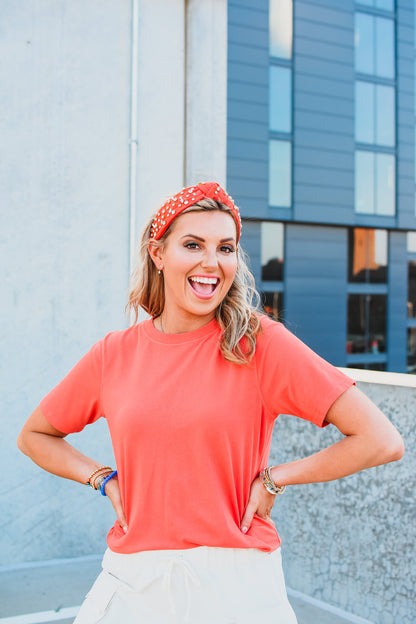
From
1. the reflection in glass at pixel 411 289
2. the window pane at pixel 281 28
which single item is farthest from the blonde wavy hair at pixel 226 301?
the reflection in glass at pixel 411 289

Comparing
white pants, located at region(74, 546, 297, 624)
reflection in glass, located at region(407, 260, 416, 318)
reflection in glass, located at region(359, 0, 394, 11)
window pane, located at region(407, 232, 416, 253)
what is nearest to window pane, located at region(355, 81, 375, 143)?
reflection in glass, located at region(359, 0, 394, 11)

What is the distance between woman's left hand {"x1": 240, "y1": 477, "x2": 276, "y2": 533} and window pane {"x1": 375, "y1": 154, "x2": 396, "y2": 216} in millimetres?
15198

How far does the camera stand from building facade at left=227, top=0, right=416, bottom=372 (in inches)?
530

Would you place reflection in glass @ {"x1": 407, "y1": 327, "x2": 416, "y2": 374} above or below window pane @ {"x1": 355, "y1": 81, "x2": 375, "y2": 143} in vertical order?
below

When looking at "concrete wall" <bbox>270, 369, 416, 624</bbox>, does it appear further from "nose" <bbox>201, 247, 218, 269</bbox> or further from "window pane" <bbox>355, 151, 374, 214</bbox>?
"window pane" <bbox>355, 151, 374, 214</bbox>

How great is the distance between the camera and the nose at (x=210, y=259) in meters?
1.20

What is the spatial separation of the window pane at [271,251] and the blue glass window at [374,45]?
4.94 meters

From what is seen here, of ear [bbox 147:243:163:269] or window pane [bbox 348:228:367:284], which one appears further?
window pane [bbox 348:228:367:284]

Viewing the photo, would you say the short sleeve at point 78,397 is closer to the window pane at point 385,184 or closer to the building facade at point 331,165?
the building facade at point 331,165

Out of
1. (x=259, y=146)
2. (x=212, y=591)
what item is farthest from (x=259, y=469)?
(x=259, y=146)

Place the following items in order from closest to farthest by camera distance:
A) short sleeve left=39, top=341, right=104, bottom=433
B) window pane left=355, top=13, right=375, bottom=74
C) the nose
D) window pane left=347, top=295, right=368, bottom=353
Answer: the nose < short sleeve left=39, top=341, right=104, bottom=433 < window pane left=355, top=13, right=375, bottom=74 < window pane left=347, top=295, right=368, bottom=353

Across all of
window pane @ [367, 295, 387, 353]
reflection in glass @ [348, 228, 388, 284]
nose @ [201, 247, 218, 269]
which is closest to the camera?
nose @ [201, 247, 218, 269]

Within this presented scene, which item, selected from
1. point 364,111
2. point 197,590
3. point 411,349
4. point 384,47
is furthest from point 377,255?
point 197,590

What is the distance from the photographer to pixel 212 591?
3.50 feet
